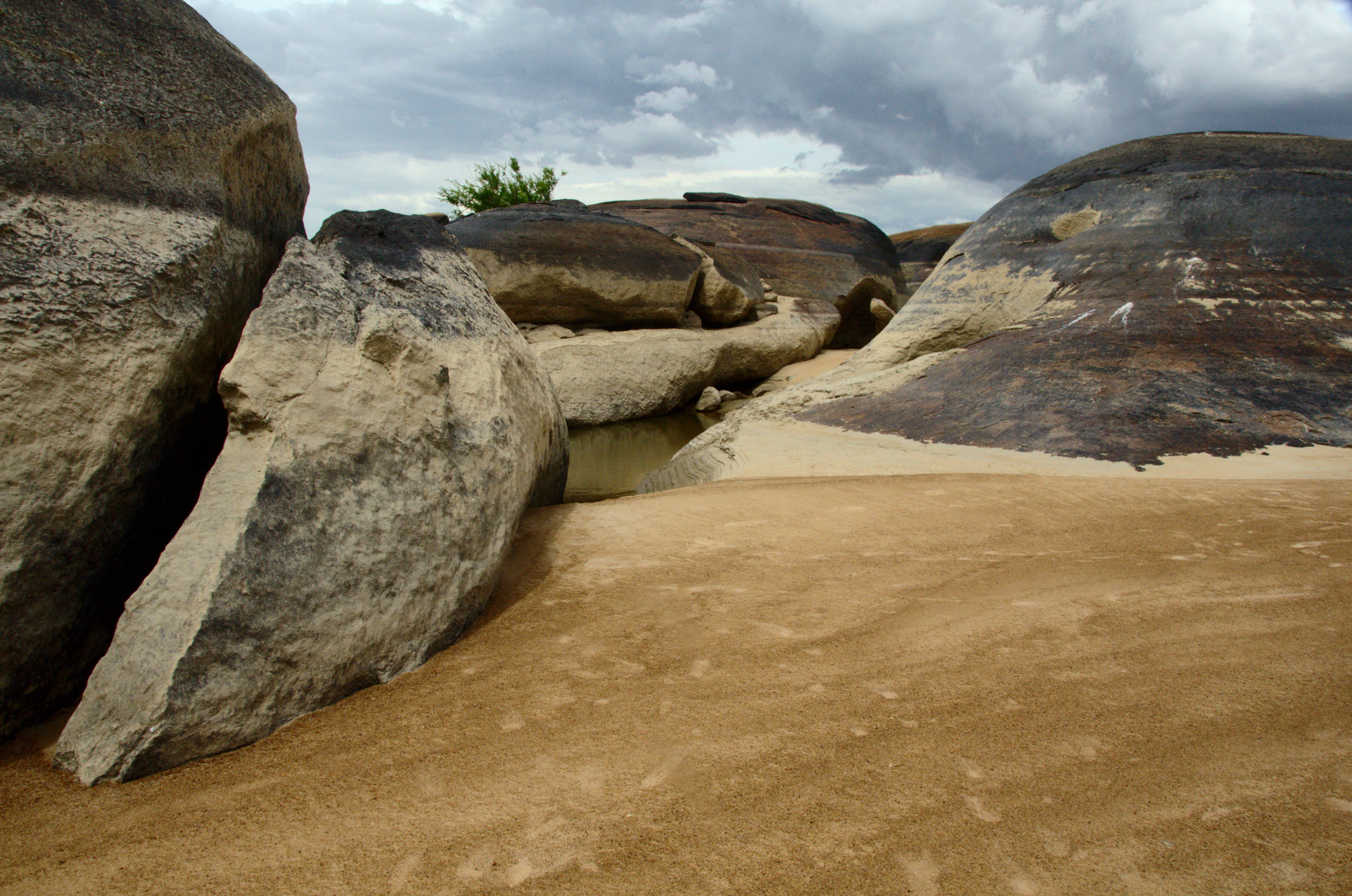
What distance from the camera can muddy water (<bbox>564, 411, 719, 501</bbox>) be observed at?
5.39m

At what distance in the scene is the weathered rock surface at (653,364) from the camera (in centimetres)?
758

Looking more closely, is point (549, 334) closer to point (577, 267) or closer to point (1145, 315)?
point (577, 267)

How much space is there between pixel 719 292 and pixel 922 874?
28.0 ft

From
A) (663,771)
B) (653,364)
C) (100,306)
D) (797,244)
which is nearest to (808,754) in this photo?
(663,771)

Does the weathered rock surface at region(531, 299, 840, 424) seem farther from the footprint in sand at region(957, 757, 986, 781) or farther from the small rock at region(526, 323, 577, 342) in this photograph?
the footprint in sand at region(957, 757, 986, 781)

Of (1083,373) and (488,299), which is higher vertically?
(488,299)

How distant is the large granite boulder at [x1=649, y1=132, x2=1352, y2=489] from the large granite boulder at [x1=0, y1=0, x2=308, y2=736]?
2709 mm

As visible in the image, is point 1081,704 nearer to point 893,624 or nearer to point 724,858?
point 893,624

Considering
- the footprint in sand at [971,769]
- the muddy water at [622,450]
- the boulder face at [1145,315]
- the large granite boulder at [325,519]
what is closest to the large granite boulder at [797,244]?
the muddy water at [622,450]

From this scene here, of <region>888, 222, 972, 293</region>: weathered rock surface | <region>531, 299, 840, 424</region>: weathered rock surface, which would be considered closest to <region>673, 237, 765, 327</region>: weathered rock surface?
<region>531, 299, 840, 424</region>: weathered rock surface

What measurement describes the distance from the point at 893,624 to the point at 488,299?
1.69 meters

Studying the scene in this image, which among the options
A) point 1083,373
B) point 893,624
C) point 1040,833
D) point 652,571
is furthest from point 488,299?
point 1083,373

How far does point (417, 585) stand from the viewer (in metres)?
1.81

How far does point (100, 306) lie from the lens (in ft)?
5.37
